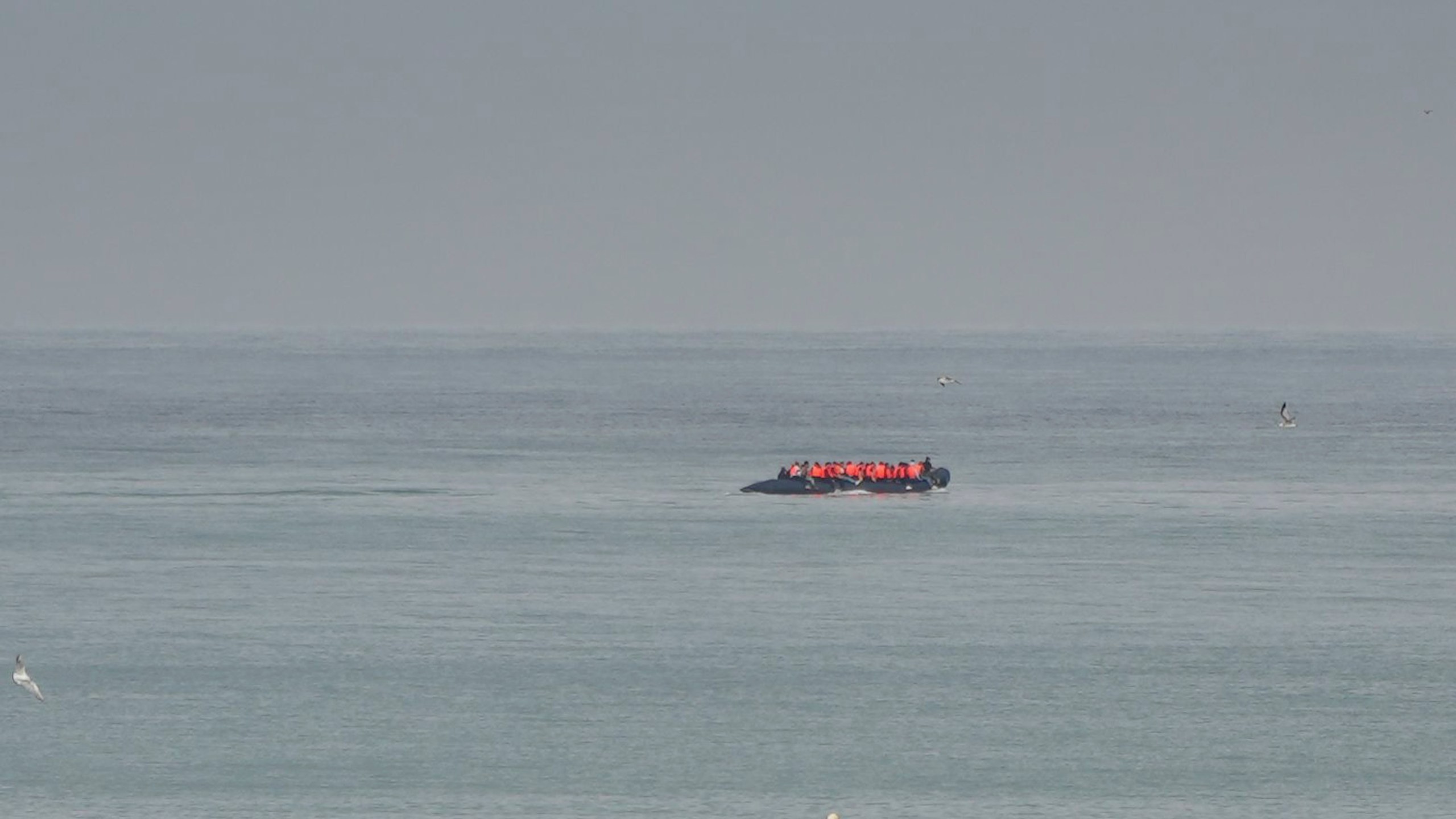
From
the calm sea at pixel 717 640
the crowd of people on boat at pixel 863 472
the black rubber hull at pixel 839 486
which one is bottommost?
the calm sea at pixel 717 640

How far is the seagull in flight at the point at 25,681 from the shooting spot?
48.6 meters

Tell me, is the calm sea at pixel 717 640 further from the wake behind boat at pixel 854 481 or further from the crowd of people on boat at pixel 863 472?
the crowd of people on boat at pixel 863 472

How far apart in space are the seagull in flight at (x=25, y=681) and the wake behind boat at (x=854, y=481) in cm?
4549

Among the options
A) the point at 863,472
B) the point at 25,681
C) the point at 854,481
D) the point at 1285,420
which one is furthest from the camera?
the point at 1285,420

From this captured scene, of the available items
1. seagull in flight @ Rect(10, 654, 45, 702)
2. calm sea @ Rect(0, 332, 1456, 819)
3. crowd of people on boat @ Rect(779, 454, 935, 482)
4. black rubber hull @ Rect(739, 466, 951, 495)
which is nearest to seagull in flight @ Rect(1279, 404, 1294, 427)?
calm sea @ Rect(0, 332, 1456, 819)

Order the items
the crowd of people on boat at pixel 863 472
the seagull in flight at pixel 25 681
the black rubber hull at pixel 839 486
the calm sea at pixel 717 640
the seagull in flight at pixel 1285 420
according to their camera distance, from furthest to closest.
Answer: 1. the seagull in flight at pixel 1285 420
2. the crowd of people on boat at pixel 863 472
3. the black rubber hull at pixel 839 486
4. the seagull in flight at pixel 25 681
5. the calm sea at pixel 717 640

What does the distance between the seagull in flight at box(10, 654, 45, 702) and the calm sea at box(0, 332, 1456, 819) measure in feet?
1.19

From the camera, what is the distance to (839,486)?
95.1m

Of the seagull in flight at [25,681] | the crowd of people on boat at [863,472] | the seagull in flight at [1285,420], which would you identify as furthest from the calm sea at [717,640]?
the seagull in flight at [1285,420]

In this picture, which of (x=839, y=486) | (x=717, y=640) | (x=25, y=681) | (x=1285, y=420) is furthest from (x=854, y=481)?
(x=25, y=681)

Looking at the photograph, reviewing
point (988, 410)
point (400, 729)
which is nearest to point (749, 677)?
point (400, 729)

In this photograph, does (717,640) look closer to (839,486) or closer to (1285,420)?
(839,486)

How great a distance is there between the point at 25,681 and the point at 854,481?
49895 mm

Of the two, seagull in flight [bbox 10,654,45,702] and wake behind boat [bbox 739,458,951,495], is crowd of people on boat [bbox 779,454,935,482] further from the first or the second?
seagull in flight [bbox 10,654,45,702]
